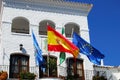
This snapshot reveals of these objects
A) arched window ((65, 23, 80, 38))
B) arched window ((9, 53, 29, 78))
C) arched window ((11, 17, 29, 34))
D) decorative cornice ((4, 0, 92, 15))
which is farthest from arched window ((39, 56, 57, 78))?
arched window ((65, 23, 80, 38))

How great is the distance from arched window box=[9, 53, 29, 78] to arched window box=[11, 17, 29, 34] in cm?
300

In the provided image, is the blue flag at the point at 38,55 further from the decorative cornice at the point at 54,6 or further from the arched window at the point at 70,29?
the arched window at the point at 70,29

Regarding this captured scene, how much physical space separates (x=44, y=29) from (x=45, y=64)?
5.12 metres

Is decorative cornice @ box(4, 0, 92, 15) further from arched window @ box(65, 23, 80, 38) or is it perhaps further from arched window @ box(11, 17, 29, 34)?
arched window @ box(11, 17, 29, 34)

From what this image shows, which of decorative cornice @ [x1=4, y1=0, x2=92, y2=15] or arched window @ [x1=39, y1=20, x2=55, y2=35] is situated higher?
decorative cornice @ [x1=4, y1=0, x2=92, y2=15]

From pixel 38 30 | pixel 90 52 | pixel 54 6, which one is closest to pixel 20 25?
pixel 38 30

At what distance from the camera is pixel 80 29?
85.9 feet

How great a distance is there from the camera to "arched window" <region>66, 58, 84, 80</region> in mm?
24428

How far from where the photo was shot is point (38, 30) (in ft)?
83.5

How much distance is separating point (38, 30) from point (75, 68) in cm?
384

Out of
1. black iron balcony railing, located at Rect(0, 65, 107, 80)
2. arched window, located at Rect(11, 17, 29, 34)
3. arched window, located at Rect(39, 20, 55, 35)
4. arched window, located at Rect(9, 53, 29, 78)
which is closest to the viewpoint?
black iron balcony railing, located at Rect(0, 65, 107, 80)

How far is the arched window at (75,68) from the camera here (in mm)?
24428

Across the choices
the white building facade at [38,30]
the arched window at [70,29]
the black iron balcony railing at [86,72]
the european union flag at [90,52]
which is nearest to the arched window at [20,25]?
the white building facade at [38,30]

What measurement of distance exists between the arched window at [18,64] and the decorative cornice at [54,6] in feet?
12.2
